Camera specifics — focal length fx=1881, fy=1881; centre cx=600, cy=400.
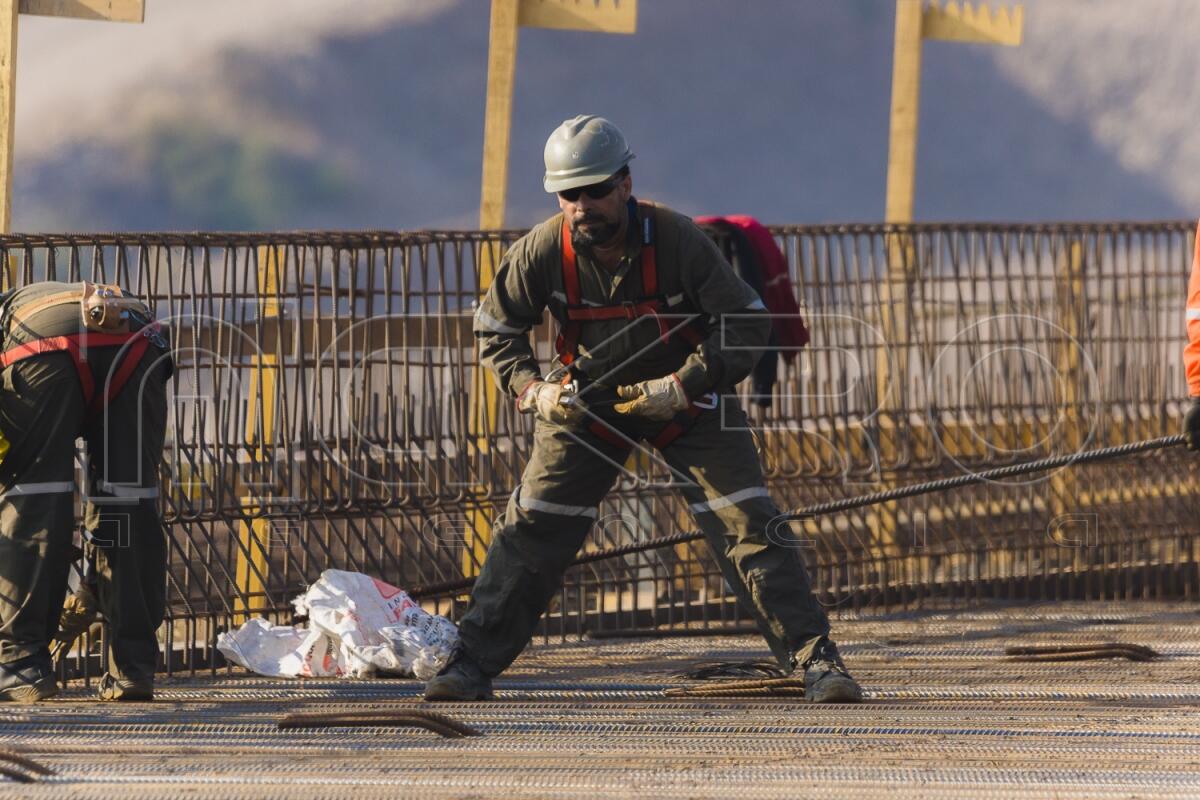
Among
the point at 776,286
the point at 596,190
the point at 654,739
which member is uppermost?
the point at 596,190

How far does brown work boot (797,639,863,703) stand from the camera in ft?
18.9

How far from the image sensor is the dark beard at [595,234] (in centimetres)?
582

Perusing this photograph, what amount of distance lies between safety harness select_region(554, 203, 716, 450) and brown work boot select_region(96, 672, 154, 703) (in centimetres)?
167

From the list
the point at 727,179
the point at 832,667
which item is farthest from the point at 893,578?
the point at 727,179

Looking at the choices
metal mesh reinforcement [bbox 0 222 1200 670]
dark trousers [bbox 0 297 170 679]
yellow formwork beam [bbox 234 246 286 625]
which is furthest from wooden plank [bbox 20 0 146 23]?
dark trousers [bbox 0 297 170 679]

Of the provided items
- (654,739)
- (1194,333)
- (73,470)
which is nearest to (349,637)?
(73,470)

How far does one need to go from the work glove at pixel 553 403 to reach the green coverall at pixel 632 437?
2.3 inches

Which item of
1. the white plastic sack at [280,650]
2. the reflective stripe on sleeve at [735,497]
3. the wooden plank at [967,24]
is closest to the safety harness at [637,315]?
the reflective stripe on sleeve at [735,497]

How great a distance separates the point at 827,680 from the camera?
19.0 ft

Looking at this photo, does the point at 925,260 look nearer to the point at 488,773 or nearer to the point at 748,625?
the point at 748,625

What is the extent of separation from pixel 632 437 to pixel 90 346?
5.82 feet

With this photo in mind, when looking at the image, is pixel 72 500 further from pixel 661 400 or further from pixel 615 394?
pixel 661 400

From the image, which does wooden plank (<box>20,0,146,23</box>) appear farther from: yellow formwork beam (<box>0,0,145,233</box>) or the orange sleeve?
the orange sleeve

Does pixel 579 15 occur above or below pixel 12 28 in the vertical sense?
above
